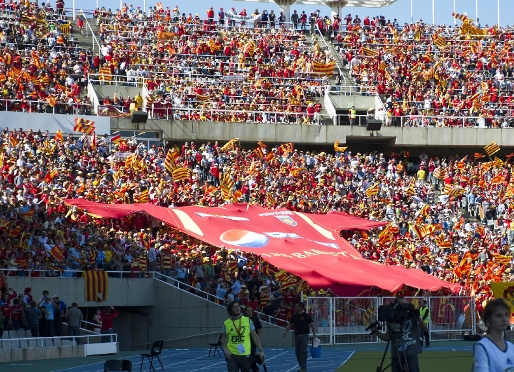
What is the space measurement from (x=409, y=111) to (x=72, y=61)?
1567 centimetres

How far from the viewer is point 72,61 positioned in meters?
43.7

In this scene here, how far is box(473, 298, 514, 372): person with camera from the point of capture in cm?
702

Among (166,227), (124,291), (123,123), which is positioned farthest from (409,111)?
(124,291)

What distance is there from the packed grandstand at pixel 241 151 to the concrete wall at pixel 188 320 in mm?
871

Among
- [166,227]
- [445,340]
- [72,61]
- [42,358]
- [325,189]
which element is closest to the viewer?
[42,358]

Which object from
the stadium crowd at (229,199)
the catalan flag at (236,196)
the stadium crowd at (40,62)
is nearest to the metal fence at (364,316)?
the stadium crowd at (229,199)

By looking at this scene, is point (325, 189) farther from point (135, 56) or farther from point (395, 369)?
point (395, 369)

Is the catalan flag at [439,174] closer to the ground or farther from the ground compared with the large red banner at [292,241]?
farther from the ground

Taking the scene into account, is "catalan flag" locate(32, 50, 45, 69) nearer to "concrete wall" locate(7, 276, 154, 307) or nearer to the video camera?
"concrete wall" locate(7, 276, 154, 307)

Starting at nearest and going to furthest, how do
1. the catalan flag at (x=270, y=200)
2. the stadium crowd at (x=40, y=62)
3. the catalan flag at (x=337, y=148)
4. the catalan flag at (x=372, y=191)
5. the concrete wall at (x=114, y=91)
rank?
the catalan flag at (x=270, y=200) < the stadium crowd at (x=40, y=62) < the catalan flag at (x=372, y=191) < the concrete wall at (x=114, y=91) < the catalan flag at (x=337, y=148)

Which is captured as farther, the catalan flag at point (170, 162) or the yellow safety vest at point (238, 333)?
the catalan flag at point (170, 162)

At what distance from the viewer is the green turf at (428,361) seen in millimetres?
20981

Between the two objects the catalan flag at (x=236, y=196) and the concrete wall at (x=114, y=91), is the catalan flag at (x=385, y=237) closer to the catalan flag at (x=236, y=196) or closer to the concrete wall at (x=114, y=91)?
the catalan flag at (x=236, y=196)

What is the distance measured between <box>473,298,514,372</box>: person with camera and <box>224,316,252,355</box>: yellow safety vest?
641cm
